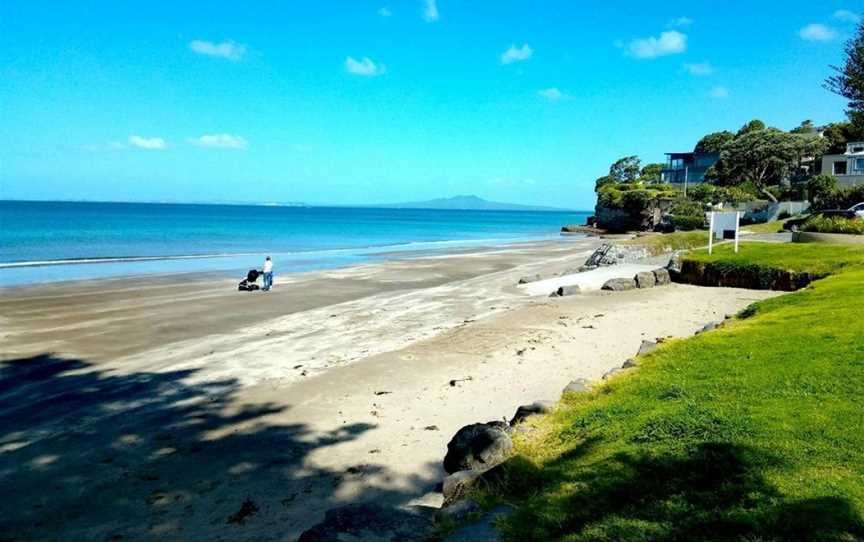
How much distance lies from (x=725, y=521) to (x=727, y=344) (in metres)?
5.31

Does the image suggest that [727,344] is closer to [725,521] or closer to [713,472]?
[713,472]

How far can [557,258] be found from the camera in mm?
41031

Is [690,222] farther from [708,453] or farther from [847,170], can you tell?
[708,453]

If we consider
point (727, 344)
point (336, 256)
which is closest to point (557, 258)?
point (336, 256)

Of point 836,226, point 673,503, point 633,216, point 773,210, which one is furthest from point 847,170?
point 673,503

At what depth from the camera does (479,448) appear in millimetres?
5891

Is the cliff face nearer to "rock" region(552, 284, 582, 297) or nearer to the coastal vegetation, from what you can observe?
the coastal vegetation

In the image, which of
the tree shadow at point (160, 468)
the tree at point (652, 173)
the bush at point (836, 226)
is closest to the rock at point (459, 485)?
the tree shadow at point (160, 468)

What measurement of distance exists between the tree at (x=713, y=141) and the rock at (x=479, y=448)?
10823 centimetres

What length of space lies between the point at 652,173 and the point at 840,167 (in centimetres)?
6055

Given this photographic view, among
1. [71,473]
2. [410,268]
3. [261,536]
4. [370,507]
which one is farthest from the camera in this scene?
[410,268]

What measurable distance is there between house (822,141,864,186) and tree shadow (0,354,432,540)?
5998cm

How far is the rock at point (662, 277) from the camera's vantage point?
70.0 ft

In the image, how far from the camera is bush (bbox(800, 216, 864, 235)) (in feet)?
85.3
